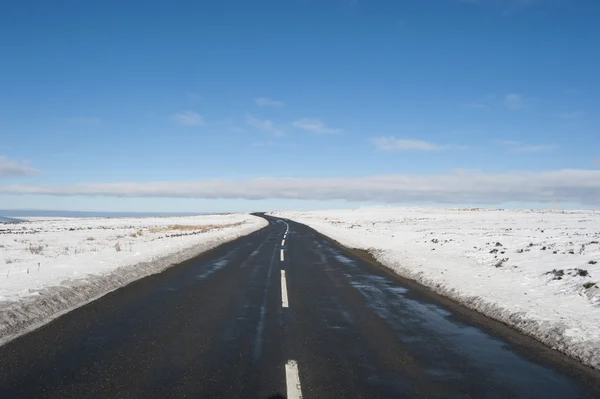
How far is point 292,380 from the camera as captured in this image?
5.03m

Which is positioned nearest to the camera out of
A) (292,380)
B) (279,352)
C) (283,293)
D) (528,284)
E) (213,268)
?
(292,380)

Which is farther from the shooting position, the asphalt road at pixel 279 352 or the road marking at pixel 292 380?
the asphalt road at pixel 279 352

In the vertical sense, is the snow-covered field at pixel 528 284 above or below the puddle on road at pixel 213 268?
above

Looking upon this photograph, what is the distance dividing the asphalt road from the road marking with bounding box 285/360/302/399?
0.04 ft

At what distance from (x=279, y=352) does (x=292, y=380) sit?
108 cm

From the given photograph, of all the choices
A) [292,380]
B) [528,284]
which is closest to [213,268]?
[528,284]

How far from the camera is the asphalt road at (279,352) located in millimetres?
4844

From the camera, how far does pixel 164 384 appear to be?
4879 mm

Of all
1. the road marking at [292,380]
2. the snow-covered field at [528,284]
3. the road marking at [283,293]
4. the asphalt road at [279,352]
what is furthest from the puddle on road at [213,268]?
the road marking at [292,380]

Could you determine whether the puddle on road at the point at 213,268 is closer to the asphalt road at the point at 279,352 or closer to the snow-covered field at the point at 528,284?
the asphalt road at the point at 279,352

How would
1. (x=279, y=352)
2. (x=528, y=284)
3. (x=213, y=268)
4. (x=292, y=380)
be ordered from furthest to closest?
(x=213, y=268) < (x=528, y=284) < (x=279, y=352) < (x=292, y=380)

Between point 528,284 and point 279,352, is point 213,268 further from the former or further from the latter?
point 528,284

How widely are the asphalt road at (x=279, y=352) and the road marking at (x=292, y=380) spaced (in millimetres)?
14

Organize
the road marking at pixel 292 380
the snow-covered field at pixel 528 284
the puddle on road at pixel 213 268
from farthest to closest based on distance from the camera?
the puddle on road at pixel 213 268 < the snow-covered field at pixel 528 284 < the road marking at pixel 292 380
